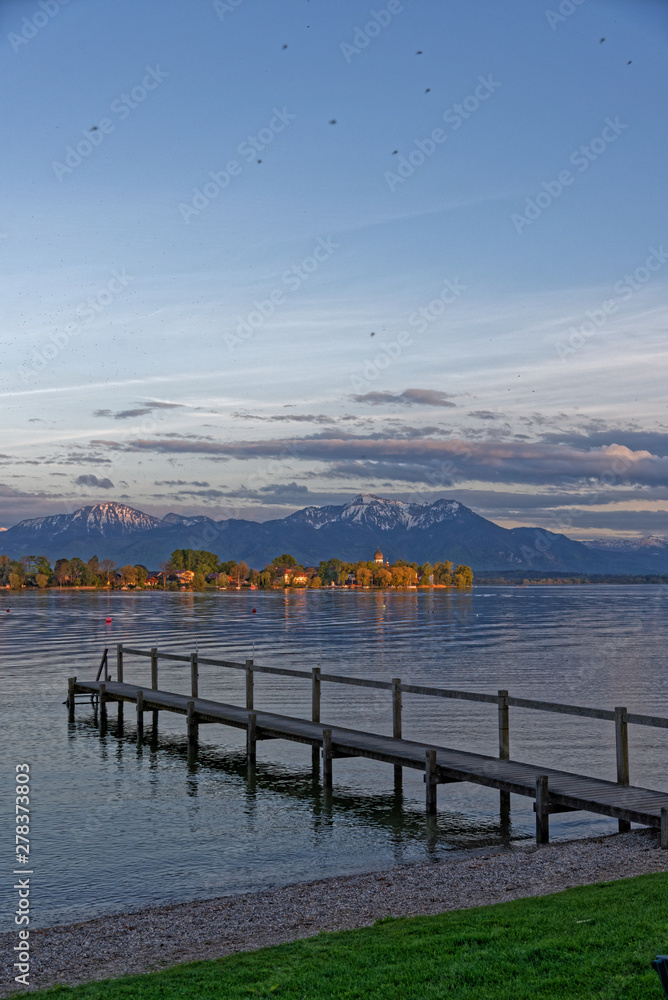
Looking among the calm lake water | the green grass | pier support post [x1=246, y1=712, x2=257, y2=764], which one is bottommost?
the calm lake water

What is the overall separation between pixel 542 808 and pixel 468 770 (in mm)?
2491

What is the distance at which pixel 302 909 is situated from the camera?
13.3 meters

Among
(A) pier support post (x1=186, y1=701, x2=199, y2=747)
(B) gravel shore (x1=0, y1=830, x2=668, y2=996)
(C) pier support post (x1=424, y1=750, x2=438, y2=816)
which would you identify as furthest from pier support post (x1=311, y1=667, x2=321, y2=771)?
(B) gravel shore (x1=0, y1=830, x2=668, y2=996)

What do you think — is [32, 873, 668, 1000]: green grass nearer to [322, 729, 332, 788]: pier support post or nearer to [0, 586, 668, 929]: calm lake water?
[0, 586, 668, 929]: calm lake water

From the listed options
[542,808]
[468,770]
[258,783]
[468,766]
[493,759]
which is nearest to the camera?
[542,808]

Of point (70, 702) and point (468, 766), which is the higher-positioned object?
point (468, 766)

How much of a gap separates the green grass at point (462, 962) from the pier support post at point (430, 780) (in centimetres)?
869

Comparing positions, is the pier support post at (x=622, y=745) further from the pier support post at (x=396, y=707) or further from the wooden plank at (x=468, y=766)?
the pier support post at (x=396, y=707)

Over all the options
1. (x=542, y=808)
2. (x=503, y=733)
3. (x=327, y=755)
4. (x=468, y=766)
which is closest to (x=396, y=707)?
(x=327, y=755)

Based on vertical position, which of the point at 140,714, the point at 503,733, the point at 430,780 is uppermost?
the point at 503,733

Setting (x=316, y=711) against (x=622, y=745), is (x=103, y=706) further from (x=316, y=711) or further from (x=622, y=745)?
(x=622, y=745)

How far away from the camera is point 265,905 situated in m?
13.8

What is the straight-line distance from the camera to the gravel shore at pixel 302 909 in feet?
37.6

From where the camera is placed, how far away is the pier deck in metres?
16.8
